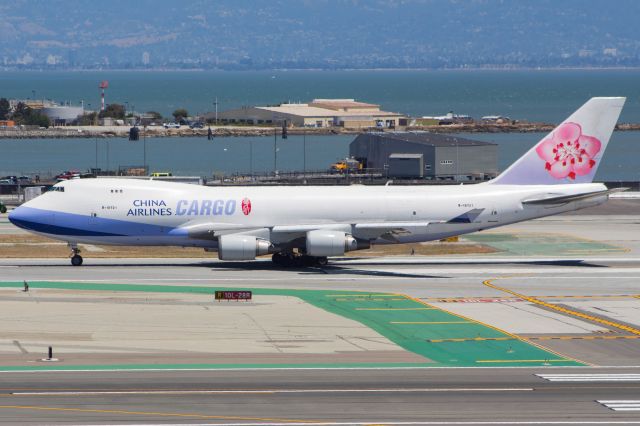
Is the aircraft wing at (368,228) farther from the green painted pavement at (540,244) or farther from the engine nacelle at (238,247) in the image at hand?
the green painted pavement at (540,244)

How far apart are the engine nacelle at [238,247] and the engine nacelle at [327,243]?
8.39 feet

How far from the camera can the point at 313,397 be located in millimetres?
35906

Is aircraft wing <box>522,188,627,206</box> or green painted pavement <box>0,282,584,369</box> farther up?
aircraft wing <box>522,188,627,206</box>

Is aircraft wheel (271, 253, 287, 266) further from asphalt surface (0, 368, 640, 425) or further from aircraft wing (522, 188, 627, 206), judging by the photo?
asphalt surface (0, 368, 640, 425)

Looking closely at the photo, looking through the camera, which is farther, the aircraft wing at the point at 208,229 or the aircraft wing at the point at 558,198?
the aircraft wing at the point at 558,198

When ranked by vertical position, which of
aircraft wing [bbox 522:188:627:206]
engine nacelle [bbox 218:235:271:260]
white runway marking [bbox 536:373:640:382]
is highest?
aircraft wing [bbox 522:188:627:206]

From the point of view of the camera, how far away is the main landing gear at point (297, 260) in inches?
2662

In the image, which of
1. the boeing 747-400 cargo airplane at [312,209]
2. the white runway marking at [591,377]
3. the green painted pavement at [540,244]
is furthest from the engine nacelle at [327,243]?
the white runway marking at [591,377]

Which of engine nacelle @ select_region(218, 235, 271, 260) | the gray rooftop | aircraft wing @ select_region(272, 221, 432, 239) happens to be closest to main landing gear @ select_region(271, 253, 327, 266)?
aircraft wing @ select_region(272, 221, 432, 239)

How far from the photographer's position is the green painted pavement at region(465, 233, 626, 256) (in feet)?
246

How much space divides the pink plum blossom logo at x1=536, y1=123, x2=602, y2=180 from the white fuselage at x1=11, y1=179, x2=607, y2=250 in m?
1.03

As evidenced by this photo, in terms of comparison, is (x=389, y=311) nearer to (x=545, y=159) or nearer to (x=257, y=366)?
(x=257, y=366)

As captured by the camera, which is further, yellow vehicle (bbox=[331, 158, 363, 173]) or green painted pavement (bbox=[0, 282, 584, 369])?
yellow vehicle (bbox=[331, 158, 363, 173])

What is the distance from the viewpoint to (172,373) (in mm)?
39250
